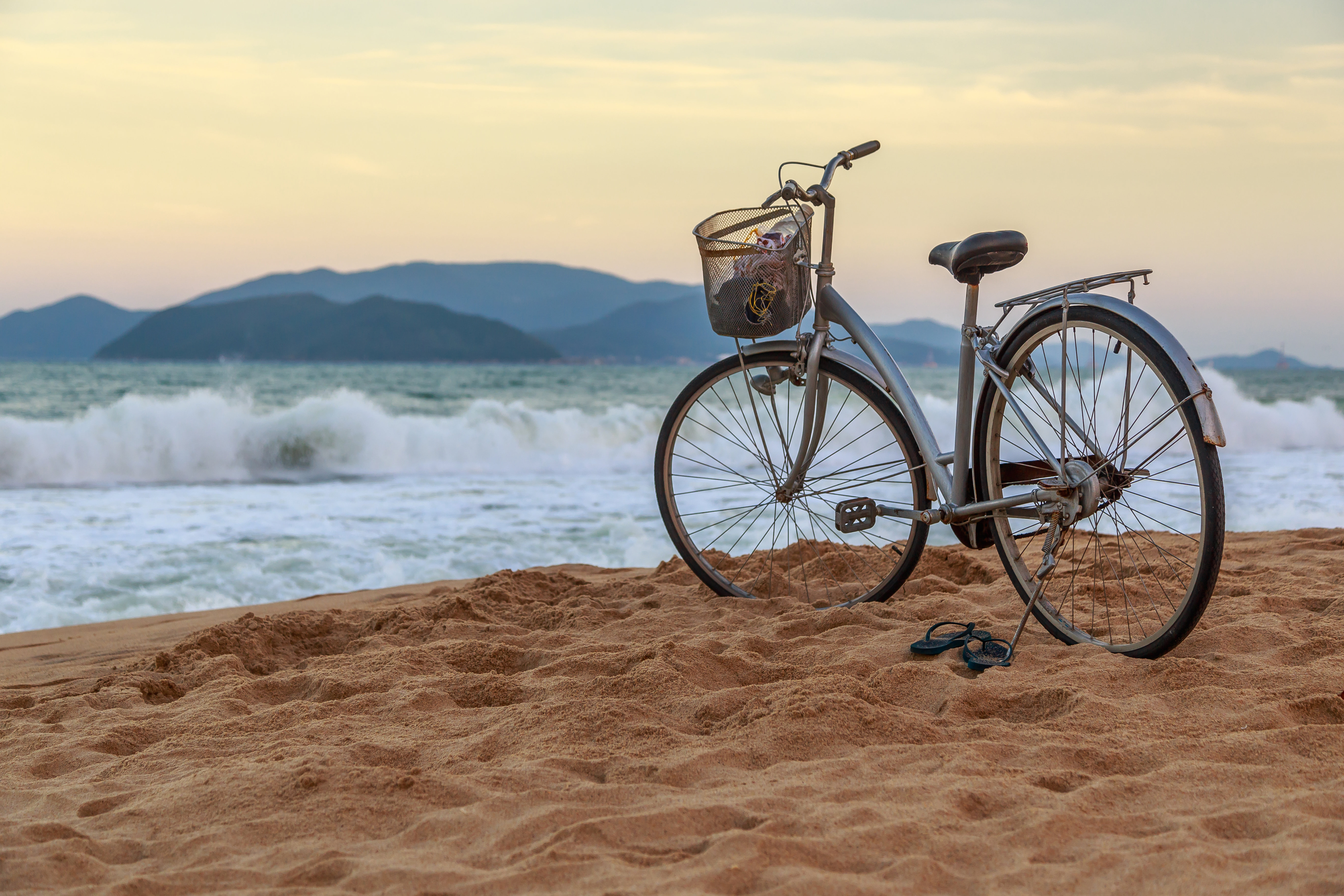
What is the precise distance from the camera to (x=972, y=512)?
2.98 meters

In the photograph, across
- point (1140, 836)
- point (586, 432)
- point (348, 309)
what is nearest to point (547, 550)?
point (1140, 836)

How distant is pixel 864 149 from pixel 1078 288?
1005 mm

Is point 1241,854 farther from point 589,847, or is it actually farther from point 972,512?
point 972,512

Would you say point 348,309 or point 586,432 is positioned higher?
point 348,309

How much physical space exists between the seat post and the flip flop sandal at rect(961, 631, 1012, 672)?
18.3 inches

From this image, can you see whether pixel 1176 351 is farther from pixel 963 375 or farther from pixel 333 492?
pixel 333 492

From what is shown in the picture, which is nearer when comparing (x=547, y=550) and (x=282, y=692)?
(x=282, y=692)

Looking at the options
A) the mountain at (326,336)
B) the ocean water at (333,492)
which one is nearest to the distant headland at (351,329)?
the mountain at (326,336)

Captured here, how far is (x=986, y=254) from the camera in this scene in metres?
2.82

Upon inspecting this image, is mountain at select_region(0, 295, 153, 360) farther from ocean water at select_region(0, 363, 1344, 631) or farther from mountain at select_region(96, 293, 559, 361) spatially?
ocean water at select_region(0, 363, 1344, 631)

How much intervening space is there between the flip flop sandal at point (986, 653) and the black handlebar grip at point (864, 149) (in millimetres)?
1713

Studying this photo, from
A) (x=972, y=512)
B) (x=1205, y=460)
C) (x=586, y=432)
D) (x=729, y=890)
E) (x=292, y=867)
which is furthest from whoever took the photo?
(x=586, y=432)

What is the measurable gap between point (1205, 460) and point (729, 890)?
167cm

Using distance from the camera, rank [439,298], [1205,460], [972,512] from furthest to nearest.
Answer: [439,298]
[972,512]
[1205,460]
